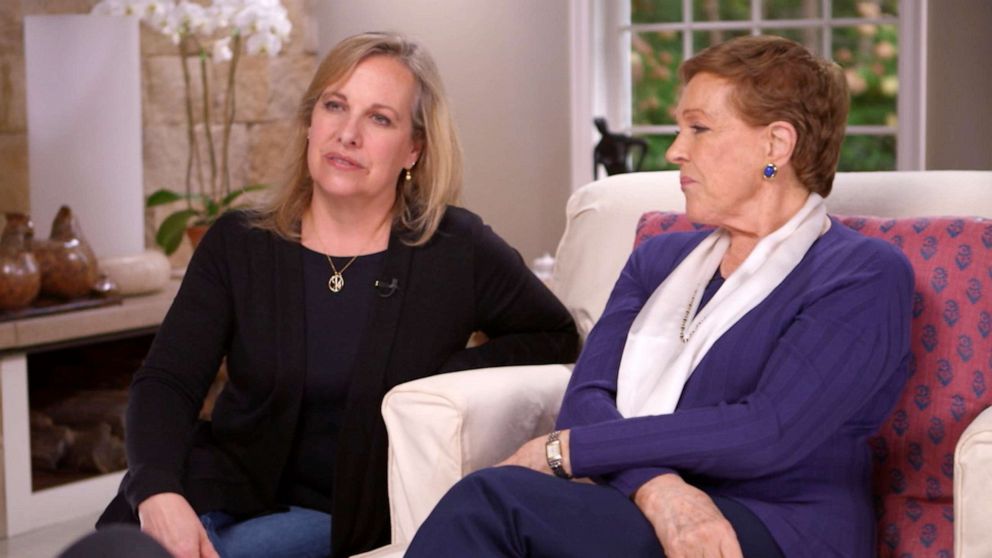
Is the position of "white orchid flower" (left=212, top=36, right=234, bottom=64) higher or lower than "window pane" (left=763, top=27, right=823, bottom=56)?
lower

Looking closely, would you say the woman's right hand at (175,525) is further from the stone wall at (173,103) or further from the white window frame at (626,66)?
the white window frame at (626,66)

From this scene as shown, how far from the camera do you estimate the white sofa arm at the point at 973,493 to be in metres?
1.71

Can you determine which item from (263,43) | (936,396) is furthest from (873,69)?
(936,396)

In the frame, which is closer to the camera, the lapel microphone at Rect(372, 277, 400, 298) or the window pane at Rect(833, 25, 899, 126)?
the lapel microphone at Rect(372, 277, 400, 298)

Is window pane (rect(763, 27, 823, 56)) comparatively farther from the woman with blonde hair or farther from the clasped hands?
the clasped hands

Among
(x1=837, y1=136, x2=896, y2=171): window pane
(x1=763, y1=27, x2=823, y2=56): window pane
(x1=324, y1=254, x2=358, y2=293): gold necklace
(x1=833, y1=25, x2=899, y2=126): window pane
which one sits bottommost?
(x1=324, y1=254, x2=358, y2=293): gold necklace

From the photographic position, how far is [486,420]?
84.3 inches

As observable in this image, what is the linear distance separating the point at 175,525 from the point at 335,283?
49cm

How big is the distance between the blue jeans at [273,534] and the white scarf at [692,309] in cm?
50

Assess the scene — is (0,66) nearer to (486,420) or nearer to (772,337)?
(486,420)

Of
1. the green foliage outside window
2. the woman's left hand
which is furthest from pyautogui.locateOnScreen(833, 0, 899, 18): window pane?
the woman's left hand

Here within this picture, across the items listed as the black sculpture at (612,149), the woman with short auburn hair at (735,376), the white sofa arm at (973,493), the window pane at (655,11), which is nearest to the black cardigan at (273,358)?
the woman with short auburn hair at (735,376)

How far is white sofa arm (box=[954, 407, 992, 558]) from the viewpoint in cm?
171

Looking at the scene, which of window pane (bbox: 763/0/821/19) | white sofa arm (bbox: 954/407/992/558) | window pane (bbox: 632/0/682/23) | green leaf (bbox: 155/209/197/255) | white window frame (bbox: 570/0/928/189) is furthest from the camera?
window pane (bbox: 632/0/682/23)
